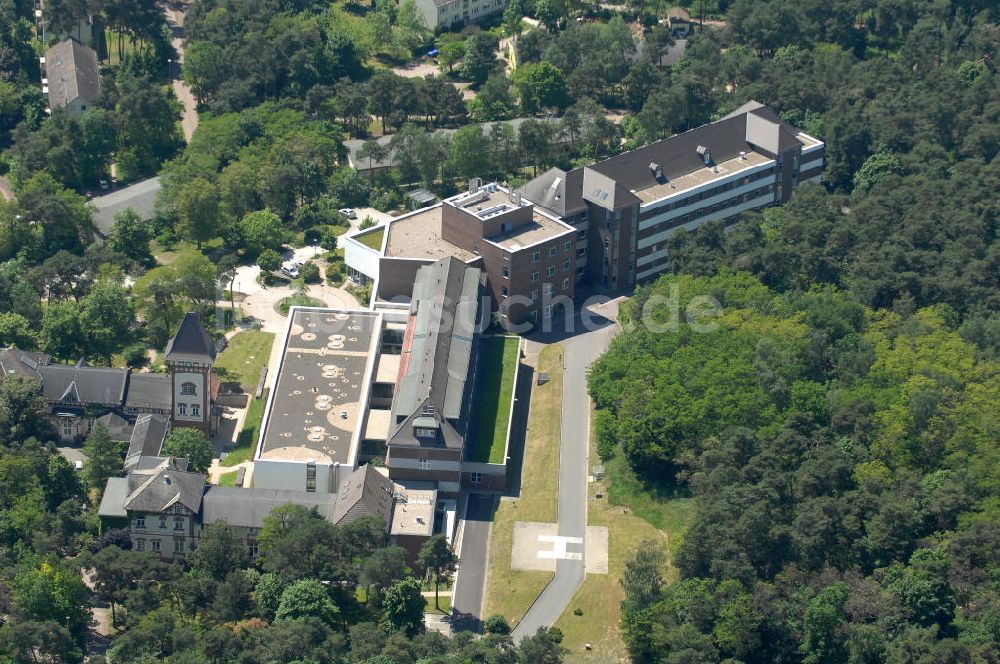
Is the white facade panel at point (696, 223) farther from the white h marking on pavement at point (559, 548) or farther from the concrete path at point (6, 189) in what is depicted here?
the concrete path at point (6, 189)

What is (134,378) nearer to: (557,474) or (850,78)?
(557,474)

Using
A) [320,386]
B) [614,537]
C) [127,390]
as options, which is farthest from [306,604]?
[127,390]

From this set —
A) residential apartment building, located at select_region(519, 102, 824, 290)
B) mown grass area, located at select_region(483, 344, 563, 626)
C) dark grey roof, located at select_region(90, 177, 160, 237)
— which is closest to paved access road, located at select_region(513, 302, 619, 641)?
mown grass area, located at select_region(483, 344, 563, 626)

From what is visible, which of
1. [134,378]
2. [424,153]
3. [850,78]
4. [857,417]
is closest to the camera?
[857,417]

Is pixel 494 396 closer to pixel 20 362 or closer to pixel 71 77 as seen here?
pixel 20 362

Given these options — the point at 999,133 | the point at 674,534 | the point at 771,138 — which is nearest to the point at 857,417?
the point at 674,534

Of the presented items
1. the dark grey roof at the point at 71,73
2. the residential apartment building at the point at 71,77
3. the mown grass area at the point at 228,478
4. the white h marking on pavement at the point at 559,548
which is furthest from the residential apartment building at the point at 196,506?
the dark grey roof at the point at 71,73
